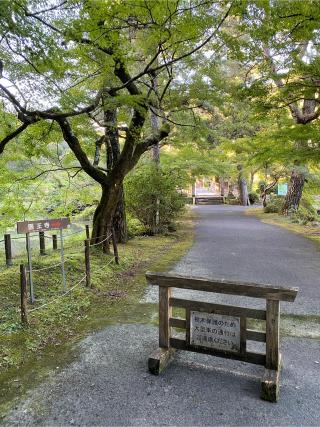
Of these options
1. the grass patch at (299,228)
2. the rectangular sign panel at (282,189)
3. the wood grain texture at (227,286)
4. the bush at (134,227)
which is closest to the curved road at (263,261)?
the grass patch at (299,228)

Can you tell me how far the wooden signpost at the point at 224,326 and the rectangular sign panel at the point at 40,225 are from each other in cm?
204

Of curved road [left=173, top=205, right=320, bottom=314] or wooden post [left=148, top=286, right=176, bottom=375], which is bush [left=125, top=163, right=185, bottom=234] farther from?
wooden post [left=148, top=286, right=176, bottom=375]

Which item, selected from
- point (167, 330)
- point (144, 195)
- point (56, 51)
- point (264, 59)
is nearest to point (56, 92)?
point (56, 51)

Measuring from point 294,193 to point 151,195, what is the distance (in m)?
8.40

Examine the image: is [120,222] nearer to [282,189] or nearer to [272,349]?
[272,349]

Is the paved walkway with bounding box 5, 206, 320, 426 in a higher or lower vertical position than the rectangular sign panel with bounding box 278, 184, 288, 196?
lower

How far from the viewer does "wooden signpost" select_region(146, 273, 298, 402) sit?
2.84 meters

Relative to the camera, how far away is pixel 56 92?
4.64 meters

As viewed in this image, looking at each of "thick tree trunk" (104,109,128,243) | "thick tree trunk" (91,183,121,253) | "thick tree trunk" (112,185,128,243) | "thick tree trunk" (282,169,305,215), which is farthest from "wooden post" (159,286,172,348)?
"thick tree trunk" (282,169,305,215)

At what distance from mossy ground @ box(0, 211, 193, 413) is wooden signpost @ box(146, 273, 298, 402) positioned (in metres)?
1.09

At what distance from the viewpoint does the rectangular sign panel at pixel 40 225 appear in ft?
14.7

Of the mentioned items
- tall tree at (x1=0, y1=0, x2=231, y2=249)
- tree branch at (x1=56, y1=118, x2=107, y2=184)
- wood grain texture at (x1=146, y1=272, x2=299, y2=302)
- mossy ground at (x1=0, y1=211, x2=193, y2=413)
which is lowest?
mossy ground at (x1=0, y1=211, x2=193, y2=413)

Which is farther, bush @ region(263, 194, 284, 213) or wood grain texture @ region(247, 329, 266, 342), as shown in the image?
bush @ region(263, 194, 284, 213)

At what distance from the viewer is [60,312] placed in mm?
4539
